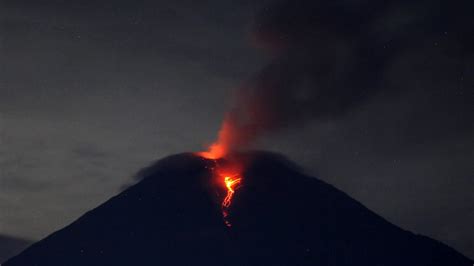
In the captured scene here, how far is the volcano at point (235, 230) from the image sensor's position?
10738 cm

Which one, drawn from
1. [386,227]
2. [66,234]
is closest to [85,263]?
[66,234]

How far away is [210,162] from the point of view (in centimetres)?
13500

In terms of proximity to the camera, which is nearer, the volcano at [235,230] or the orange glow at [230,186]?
the volcano at [235,230]

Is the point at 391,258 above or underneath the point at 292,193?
underneath

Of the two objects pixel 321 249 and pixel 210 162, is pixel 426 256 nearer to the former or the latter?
pixel 321 249

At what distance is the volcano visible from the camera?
107 meters

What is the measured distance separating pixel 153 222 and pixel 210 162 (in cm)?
1913

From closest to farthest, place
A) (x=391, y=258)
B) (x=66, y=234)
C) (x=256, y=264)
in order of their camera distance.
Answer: (x=256, y=264) → (x=391, y=258) → (x=66, y=234)

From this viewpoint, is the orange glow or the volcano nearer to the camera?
the volcano

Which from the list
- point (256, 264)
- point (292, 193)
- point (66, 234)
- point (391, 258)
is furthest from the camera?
point (292, 193)

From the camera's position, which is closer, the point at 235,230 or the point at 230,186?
the point at 235,230

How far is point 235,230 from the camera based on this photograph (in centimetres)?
11388

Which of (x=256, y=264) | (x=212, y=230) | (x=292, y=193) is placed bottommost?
(x=256, y=264)

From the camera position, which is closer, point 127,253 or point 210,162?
point 127,253
